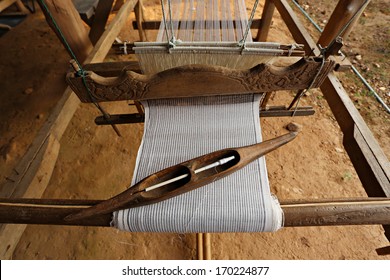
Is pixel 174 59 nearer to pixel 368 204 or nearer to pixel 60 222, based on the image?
pixel 60 222

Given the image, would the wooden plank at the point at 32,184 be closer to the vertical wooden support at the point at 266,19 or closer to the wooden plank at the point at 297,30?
the wooden plank at the point at 297,30

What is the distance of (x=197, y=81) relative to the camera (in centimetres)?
95

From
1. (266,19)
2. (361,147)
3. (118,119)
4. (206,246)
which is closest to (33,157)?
(118,119)

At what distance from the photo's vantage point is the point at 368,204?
0.69 meters

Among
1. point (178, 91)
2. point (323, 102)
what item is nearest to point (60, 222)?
point (178, 91)

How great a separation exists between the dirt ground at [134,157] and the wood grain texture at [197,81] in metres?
1.19

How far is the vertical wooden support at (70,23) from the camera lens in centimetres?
132

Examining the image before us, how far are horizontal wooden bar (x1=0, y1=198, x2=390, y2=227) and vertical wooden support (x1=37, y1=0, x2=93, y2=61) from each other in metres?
0.95

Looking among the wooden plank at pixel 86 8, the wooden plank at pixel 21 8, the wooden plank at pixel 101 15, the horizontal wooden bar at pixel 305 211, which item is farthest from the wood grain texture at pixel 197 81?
the wooden plank at pixel 21 8

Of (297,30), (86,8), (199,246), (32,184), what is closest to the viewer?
(32,184)

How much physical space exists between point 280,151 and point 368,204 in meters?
1.47

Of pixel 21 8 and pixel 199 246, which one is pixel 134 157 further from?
pixel 21 8

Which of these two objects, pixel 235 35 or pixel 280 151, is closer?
pixel 235 35

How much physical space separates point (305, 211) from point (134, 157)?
173 cm
